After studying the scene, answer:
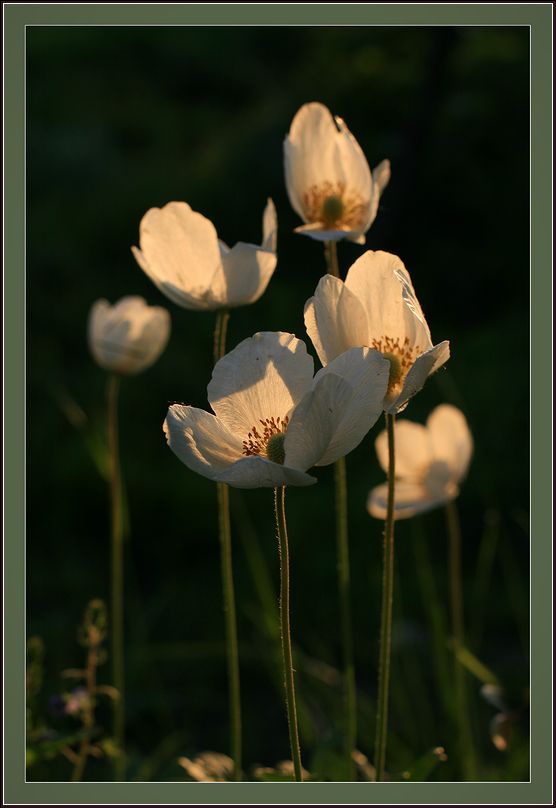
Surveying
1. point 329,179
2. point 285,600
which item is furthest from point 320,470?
point 285,600

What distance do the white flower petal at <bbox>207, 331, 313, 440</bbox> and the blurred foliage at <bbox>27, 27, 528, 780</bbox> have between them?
417mm

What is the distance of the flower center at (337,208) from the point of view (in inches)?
36.2

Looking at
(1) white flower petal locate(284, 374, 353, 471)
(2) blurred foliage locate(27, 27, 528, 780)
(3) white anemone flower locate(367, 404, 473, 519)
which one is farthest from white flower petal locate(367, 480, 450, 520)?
(1) white flower petal locate(284, 374, 353, 471)

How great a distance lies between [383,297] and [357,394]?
0.12 metres

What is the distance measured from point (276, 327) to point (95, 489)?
20.7 inches

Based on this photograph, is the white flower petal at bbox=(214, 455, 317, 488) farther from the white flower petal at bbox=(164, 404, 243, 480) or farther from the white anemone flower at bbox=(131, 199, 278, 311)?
→ the white anemone flower at bbox=(131, 199, 278, 311)

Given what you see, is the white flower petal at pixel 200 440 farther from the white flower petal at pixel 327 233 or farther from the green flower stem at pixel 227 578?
the white flower petal at pixel 327 233

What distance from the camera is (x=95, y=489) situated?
222cm

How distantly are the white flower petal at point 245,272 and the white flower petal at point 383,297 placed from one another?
0.14 metres

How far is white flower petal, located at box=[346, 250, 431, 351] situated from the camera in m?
0.73

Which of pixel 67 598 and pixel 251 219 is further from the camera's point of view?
pixel 251 219

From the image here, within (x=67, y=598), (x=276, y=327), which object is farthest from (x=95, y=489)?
(x=276, y=327)

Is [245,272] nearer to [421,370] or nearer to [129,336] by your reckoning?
[421,370]

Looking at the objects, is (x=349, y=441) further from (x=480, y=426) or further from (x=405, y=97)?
(x=405, y=97)
